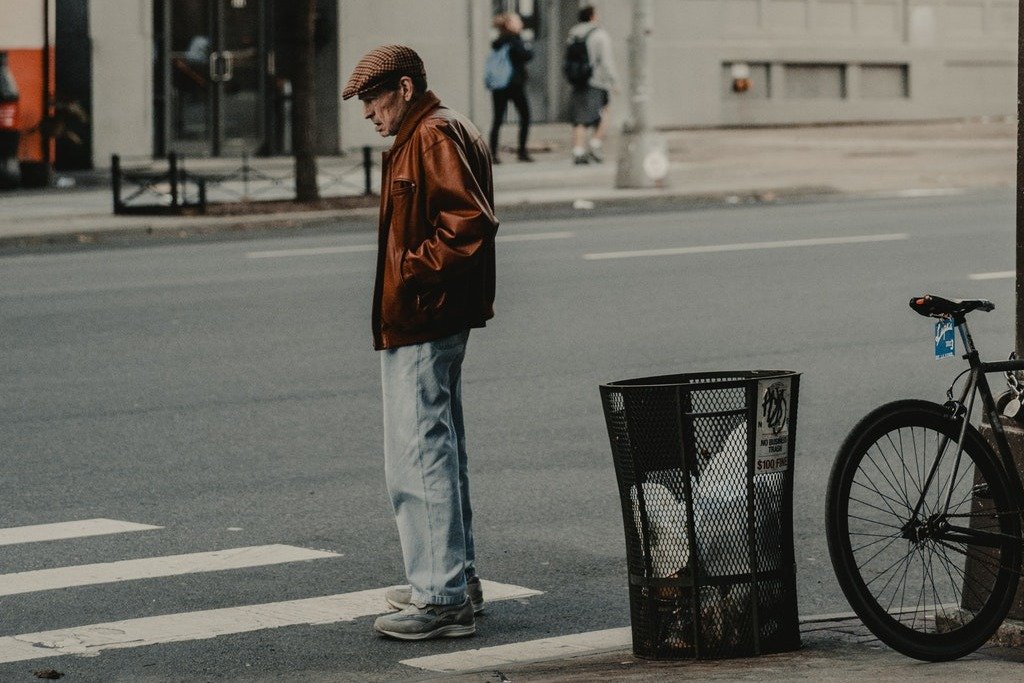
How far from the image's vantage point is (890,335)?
42.2 ft

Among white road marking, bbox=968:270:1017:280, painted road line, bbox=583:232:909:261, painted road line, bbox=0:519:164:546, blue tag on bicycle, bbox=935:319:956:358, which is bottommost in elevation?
painted road line, bbox=0:519:164:546

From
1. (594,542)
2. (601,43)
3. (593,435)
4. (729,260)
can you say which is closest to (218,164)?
(601,43)

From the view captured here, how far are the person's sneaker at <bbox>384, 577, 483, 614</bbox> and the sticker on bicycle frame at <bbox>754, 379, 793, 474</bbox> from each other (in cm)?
136

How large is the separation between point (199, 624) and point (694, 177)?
20.5 meters

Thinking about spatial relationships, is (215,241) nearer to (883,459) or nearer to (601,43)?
(601,43)

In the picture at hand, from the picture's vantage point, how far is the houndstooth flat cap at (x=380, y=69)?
616cm

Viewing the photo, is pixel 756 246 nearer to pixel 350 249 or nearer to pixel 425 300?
pixel 350 249

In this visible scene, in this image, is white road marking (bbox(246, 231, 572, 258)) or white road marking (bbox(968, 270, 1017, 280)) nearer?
white road marking (bbox(968, 270, 1017, 280))

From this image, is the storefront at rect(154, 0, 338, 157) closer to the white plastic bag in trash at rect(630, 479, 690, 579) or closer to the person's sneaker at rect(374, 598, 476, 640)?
the person's sneaker at rect(374, 598, 476, 640)

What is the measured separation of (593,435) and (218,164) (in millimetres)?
20202

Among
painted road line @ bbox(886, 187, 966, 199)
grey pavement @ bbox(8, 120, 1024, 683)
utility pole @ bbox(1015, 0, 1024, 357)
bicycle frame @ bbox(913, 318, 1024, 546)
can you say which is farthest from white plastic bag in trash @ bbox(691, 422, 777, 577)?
painted road line @ bbox(886, 187, 966, 199)

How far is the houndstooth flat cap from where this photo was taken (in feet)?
20.2

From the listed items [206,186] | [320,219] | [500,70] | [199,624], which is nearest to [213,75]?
[500,70]

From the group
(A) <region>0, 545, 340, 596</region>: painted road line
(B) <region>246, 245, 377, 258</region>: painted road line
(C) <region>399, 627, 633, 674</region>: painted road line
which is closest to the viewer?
(C) <region>399, 627, 633, 674</region>: painted road line
